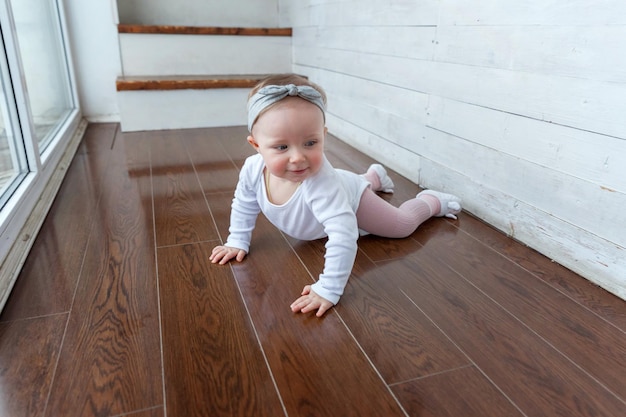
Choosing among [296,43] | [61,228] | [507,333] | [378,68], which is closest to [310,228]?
[507,333]

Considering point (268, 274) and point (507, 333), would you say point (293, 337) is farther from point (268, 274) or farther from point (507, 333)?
point (507, 333)

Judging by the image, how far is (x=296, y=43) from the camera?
114 inches

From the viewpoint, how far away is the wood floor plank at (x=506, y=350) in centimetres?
73

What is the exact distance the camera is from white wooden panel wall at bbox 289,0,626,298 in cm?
101

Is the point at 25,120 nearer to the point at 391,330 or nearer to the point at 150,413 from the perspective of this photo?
the point at 150,413

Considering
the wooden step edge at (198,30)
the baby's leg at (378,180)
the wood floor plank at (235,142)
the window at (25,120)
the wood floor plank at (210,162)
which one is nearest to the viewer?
the window at (25,120)

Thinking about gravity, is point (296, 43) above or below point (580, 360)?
above

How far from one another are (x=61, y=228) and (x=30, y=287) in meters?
0.33

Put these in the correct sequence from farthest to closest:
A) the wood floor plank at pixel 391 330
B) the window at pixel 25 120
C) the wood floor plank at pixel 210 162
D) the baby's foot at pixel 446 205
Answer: the wood floor plank at pixel 210 162
the baby's foot at pixel 446 205
the window at pixel 25 120
the wood floor plank at pixel 391 330

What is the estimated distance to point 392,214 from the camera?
49.8 inches

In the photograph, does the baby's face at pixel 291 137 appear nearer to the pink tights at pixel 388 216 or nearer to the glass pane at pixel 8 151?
the pink tights at pixel 388 216

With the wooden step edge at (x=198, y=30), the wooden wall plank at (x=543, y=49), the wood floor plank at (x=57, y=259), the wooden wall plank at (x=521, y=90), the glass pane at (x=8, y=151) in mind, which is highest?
the wooden step edge at (x=198, y=30)

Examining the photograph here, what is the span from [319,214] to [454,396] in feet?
1.49

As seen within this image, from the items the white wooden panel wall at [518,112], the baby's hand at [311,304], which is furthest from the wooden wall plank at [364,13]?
the baby's hand at [311,304]
